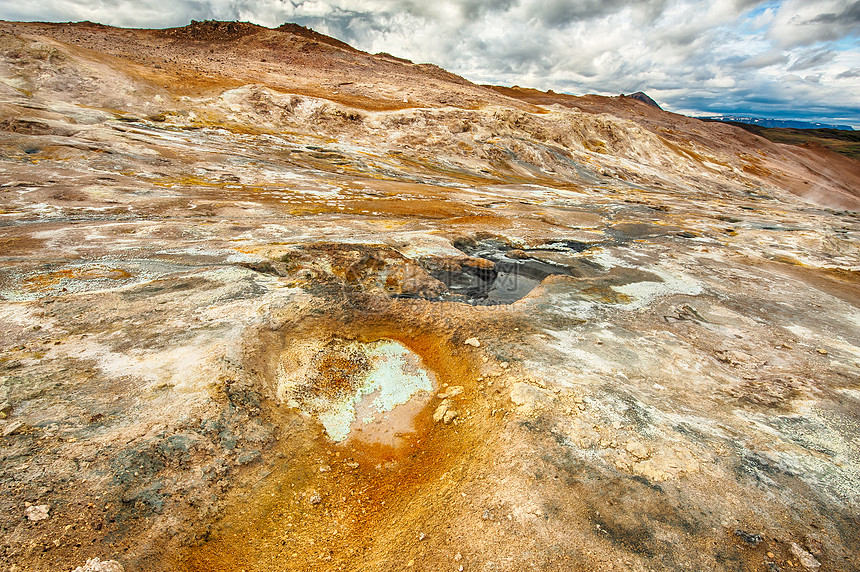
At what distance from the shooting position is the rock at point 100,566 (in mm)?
3394

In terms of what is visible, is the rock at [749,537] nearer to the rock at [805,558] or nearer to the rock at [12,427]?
the rock at [805,558]

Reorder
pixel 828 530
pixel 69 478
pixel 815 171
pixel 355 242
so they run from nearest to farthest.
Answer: pixel 69 478, pixel 828 530, pixel 355 242, pixel 815 171

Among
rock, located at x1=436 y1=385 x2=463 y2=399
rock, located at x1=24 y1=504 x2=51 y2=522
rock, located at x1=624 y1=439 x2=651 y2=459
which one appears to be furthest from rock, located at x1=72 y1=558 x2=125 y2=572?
rock, located at x1=624 y1=439 x2=651 y2=459

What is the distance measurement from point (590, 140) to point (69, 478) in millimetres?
56299

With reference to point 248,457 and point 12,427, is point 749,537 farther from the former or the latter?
point 12,427

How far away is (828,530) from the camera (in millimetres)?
4461

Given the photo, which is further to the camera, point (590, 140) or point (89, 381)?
point (590, 140)

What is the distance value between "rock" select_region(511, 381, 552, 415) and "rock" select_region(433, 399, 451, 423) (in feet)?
3.61

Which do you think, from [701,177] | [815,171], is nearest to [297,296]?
[701,177]

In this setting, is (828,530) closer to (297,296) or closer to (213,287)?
(297,296)

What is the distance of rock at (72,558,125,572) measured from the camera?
3.39 metres

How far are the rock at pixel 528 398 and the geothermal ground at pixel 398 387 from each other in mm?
49

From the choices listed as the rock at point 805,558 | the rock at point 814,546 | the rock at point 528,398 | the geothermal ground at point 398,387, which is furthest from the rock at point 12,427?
the rock at point 814,546

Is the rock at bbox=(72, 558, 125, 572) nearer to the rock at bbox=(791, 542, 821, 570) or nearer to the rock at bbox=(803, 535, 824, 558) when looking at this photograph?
the rock at bbox=(791, 542, 821, 570)
